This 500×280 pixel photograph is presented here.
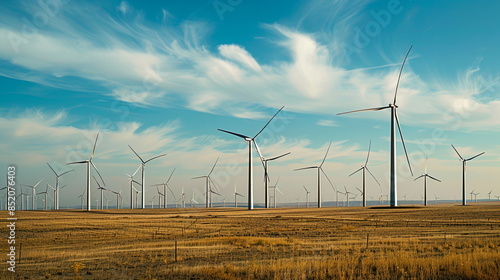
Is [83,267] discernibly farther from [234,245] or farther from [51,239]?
[51,239]

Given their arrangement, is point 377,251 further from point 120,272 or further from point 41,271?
point 41,271

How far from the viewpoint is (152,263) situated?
28953 mm

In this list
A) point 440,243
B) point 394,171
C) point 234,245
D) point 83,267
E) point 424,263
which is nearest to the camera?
point 424,263

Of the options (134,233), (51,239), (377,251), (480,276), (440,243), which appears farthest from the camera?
(134,233)

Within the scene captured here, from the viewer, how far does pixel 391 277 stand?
75.3 feet

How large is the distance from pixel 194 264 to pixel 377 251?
13128 mm

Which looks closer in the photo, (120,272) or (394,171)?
(120,272)

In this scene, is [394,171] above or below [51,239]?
above

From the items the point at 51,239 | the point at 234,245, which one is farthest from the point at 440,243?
the point at 51,239

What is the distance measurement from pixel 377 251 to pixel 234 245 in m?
12.8

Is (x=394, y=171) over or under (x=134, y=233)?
over

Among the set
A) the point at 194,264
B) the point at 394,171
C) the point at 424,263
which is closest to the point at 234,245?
the point at 194,264

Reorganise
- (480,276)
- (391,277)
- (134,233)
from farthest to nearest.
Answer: (134,233) → (391,277) → (480,276)

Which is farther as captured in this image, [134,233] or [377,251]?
[134,233]
